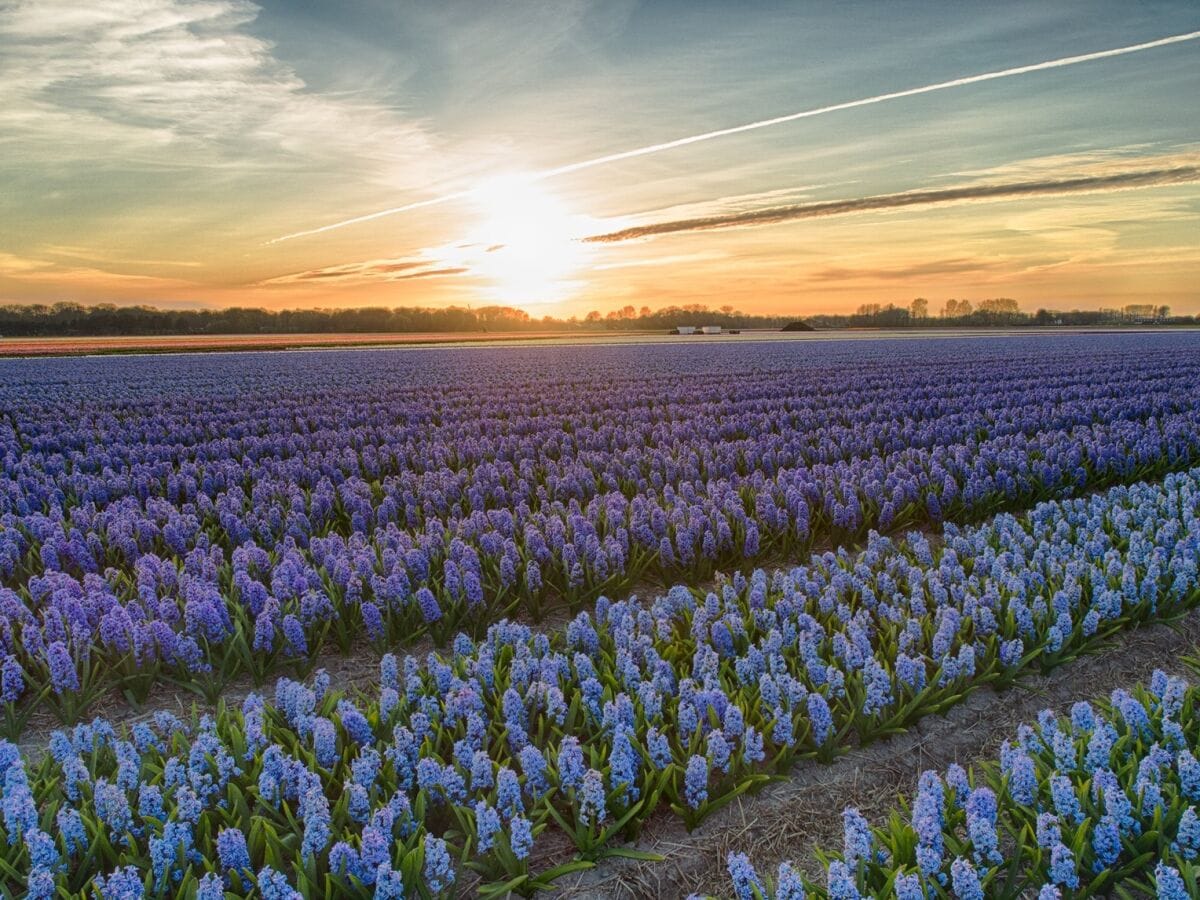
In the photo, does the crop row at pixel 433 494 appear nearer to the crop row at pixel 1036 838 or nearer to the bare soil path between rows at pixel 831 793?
the bare soil path between rows at pixel 831 793

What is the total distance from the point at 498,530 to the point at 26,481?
8006 millimetres

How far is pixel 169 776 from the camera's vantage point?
4.36 meters

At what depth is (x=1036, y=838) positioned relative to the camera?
12.9ft

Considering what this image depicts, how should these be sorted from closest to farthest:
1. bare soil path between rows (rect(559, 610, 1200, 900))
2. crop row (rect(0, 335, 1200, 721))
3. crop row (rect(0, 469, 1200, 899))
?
crop row (rect(0, 469, 1200, 899)) < bare soil path between rows (rect(559, 610, 1200, 900)) < crop row (rect(0, 335, 1200, 721))

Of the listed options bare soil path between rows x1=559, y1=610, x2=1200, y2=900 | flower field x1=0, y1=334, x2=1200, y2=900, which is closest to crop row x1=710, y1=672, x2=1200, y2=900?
flower field x1=0, y1=334, x2=1200, y2=900

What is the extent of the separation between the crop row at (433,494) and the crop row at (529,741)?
3.46 feet

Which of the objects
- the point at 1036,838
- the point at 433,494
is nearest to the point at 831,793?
the point at 1036,838

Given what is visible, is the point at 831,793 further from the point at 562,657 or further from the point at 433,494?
the point at 433,494

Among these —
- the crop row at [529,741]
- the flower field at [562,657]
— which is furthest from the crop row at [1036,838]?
the crop row at [529,741]

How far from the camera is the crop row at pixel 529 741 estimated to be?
3912 mm

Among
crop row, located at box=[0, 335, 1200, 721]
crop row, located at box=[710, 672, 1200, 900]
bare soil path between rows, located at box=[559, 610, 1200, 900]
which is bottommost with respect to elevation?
bare soil path between rows, located at box=[559, 610, 1200, 900]

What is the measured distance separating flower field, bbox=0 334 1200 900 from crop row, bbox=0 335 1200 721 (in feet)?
0.20

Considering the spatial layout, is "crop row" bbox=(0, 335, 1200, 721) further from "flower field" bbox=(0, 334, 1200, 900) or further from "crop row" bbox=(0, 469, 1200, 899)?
"crop row" bbox=(0, 469, 1200, 899)

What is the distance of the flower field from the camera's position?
395 cm
